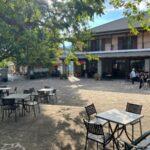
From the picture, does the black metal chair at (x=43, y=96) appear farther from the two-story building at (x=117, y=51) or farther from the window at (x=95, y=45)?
the window at (x=95, y=45)

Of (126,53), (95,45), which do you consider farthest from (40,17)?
(95,45)

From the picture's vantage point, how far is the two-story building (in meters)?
34.4

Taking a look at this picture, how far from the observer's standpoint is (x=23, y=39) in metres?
14.0

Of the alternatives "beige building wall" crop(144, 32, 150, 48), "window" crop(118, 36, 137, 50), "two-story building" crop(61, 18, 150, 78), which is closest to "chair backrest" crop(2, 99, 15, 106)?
"two-story building" crop(61, 18, 150, 78)

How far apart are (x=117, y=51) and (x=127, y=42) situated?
2401 mm

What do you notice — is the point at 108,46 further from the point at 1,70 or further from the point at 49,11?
the point at 49,11

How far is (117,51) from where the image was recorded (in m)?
35.1

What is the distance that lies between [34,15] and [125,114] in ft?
24.8

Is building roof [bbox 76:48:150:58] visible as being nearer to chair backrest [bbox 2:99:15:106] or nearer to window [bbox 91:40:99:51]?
window [bbox 91:40:99:51]

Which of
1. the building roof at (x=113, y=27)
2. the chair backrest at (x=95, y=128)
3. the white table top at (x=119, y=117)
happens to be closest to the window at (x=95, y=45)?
the building roof at (x=113, y=27)

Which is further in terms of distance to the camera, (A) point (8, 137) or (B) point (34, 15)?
(B) point (34, 15)

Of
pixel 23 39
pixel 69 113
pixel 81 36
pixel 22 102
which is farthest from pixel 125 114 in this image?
pixel 81 36

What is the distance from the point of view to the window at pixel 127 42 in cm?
3591

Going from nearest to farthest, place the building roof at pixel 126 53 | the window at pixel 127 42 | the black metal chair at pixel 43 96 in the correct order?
the black metal chair at pixel 43 96, the building roof at pixel 126 53, the window at pixel 127 42
